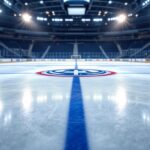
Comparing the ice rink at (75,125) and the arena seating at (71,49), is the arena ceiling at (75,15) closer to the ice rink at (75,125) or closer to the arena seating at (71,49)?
the arena seating at (71,49)

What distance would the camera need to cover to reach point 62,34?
46.5m

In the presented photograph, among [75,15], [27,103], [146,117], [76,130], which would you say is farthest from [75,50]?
[76,130]

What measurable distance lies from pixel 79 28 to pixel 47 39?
9.41 m

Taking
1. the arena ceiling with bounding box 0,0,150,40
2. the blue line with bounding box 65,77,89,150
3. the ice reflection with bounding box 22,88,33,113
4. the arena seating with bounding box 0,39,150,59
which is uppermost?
the arena ceiling with bounding box 0,0,150,40

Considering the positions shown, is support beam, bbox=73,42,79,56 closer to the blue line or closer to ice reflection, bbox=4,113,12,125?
the blue line

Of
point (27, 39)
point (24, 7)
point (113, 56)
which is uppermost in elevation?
point (24, 7)

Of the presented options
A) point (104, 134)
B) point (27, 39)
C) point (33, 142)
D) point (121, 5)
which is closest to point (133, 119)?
point (104, 134)

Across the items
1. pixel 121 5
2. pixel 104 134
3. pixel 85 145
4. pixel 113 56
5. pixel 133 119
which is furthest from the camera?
pixel 113 56

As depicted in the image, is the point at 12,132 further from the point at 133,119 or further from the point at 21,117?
the point at 133,119

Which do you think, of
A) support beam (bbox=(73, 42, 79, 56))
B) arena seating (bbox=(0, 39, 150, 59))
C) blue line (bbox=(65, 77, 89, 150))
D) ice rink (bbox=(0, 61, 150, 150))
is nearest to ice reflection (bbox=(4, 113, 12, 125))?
ice rink (bbox=(0, 61, 150, 150))

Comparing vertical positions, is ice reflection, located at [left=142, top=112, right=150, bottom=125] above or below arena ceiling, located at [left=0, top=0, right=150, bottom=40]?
below

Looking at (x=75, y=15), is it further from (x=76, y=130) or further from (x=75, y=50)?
(x=76, y=130)

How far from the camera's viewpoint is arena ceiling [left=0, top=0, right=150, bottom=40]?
2708 cm

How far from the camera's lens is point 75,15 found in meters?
35.0
